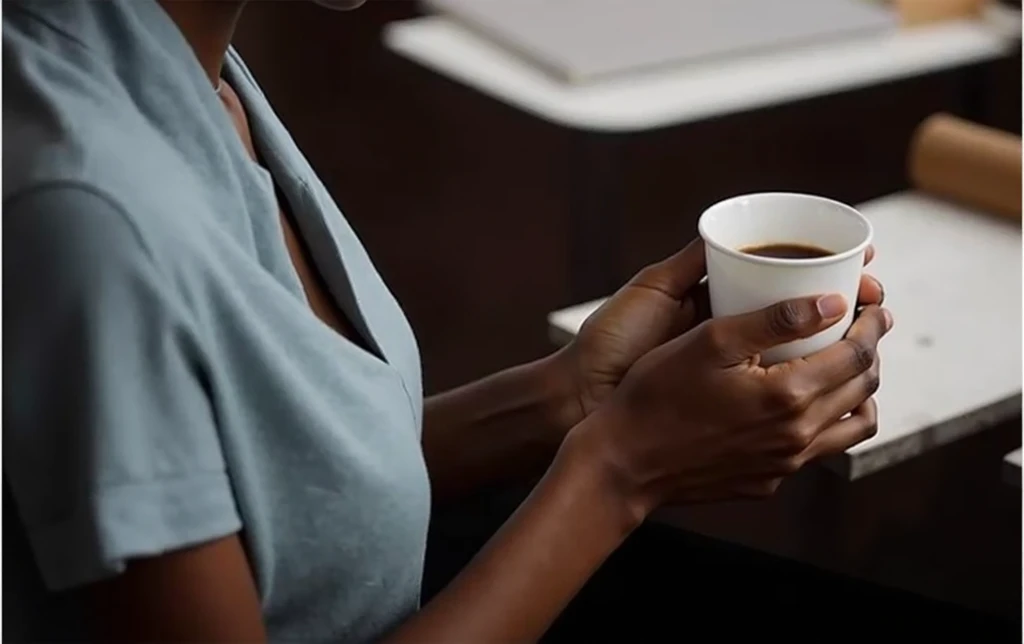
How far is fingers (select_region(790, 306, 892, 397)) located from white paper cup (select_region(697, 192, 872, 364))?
0.04 ft

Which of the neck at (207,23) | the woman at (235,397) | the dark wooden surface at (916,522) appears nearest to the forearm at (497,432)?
the woman at (235,397)

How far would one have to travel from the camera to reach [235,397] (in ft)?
2.47

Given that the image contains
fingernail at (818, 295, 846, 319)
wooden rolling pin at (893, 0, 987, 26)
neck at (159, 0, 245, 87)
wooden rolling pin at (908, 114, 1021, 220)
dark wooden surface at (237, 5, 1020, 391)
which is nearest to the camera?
neck at (159, 0, 245, 87)

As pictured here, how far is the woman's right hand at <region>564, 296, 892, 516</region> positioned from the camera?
91 centimetres

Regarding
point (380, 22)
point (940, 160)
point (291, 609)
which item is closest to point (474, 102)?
point (380, 22)

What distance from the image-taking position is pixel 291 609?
2.77 ft

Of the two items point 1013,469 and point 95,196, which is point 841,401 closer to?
point 1013,469

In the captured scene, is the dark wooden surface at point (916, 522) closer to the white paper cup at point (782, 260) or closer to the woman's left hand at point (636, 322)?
the woman's left hand at point (636, 322)

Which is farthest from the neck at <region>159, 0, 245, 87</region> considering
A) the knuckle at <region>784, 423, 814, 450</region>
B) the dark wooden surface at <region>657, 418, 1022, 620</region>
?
the dark wooden surface at <region>657, 418, 1022, 620</region>

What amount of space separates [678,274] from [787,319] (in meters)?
0.20

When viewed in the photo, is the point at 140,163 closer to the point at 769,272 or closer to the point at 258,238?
the point at 258,238

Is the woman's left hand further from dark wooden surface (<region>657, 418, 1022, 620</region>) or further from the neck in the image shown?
dark wooden surface (<region>657, 418, 1022, 620</region>)

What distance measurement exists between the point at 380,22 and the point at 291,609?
233 cm

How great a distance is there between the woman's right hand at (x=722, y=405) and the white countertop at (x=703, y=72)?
73 centimetres
